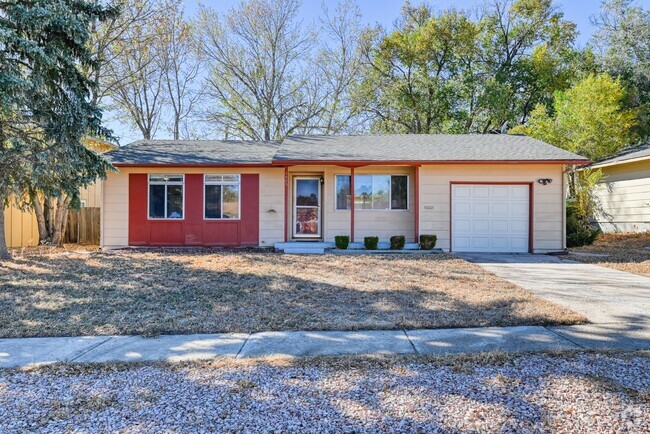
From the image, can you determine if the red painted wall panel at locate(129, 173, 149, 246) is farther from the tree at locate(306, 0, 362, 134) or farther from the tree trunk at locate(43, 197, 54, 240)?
the tree at locate(306, 0, 362, 134)

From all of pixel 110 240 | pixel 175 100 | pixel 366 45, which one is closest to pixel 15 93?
pixel 110 240

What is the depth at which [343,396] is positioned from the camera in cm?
284

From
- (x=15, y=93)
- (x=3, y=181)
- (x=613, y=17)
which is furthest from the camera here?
(x=613, y=17)

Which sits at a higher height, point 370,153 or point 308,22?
point 308,22

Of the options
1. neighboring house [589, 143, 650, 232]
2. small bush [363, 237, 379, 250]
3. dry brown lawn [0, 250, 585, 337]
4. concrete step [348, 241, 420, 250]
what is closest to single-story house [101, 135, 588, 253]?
concrete step [348, 241, 420, 250]

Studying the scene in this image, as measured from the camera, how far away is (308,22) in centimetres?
2216

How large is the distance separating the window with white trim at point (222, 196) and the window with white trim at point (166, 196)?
0.79 metres

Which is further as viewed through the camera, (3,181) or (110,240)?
(110,240)

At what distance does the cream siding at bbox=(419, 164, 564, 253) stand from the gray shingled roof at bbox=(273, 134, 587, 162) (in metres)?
0.37

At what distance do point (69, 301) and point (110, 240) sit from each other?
286 inches

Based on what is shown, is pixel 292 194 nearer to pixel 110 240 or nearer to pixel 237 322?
pixel 110 240

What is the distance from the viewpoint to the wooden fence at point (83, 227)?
1552cm

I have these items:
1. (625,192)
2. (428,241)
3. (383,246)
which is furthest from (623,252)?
(383,246)

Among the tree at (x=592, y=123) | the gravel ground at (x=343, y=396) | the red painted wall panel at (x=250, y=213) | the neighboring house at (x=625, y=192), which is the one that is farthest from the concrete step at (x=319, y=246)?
the tree at (x=592, y=123)
